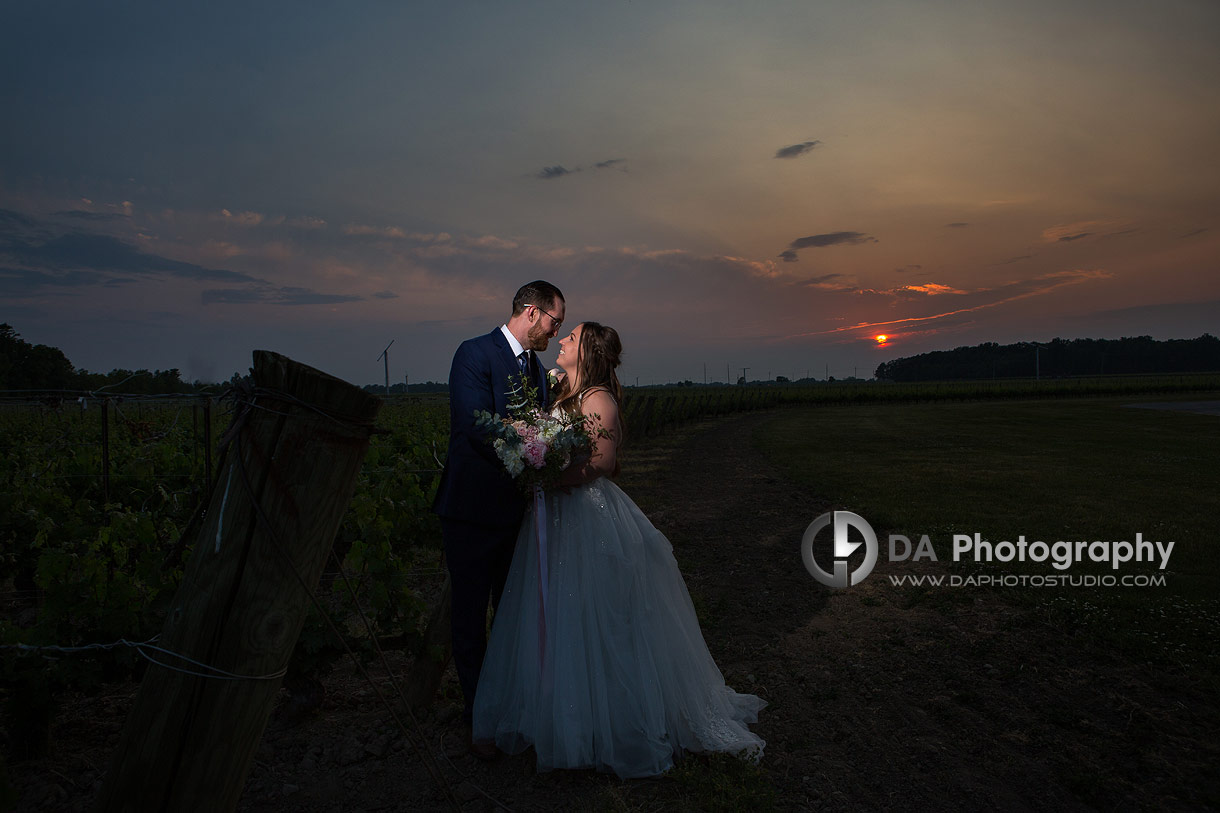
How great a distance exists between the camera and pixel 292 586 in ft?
5.23

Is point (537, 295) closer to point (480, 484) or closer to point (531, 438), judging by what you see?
point (531, 438)

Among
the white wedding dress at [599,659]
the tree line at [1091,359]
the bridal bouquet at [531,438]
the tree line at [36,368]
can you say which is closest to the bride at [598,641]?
the white wedding dress at [599,659]

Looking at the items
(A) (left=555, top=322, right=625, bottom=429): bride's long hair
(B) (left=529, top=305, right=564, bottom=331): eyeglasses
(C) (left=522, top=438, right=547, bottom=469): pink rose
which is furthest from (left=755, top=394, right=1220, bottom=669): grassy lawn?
(B) (left=529, top=305, right=564, bottom=331): eyeglasses

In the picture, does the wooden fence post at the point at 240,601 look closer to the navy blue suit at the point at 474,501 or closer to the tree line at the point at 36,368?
the navy blue suit at the point at 474,501

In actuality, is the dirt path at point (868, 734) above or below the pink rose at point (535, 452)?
below

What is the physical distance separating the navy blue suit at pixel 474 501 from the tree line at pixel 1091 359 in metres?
154

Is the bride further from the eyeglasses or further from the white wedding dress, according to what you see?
the eyeglasses

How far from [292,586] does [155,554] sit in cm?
251

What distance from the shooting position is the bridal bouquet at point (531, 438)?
300 centimetres

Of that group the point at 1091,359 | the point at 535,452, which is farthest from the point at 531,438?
the point at 1091,359

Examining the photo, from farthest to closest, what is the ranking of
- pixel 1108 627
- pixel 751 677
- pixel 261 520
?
pixel 1108 627
pixel 751 677
pixel 261 520

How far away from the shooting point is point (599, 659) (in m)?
3.05

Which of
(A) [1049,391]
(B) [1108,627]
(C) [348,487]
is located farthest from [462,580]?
(A) [1049,391]

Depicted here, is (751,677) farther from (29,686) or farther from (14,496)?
(14,496)
